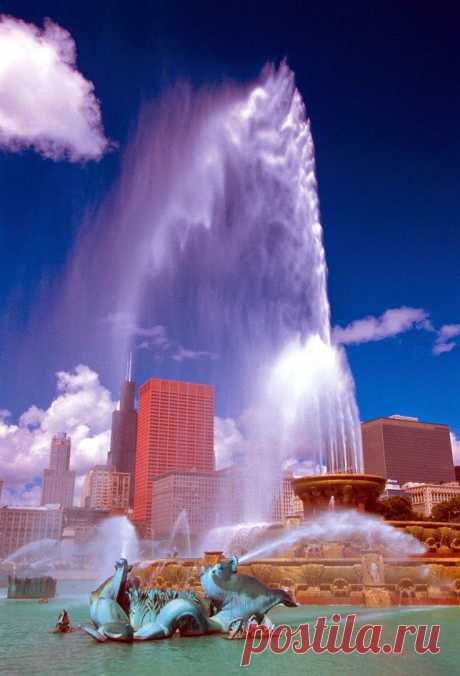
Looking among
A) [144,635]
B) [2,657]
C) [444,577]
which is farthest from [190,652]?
[444,577]

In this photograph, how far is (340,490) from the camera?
174 feet

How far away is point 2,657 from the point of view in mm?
21234

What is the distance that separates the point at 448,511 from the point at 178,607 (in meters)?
86.7

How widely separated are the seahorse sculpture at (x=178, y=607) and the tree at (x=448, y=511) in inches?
3312

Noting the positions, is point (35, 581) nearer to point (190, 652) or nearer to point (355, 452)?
point (355, 452)

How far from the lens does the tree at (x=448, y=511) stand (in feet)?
325

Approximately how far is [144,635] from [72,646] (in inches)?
102

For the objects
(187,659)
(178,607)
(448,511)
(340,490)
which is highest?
(448,511)

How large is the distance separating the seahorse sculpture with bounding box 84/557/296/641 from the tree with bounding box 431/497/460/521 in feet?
276

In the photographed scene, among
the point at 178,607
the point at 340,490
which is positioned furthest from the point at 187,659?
the point at 340,490

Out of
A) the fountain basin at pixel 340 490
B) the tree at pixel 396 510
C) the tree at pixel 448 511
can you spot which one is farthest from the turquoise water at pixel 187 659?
the tree at pixel 448 511

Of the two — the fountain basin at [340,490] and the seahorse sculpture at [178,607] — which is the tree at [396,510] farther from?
the seahorse sculpture at [178,607]

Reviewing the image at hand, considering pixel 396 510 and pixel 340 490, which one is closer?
pixel 340 490

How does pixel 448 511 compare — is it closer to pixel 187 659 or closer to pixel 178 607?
pixel 178 607
